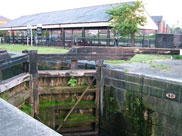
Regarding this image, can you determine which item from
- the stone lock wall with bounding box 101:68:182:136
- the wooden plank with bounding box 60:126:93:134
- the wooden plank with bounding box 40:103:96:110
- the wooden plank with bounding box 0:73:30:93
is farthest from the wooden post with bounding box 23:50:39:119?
the stone lock wall with bounding box 101:68:182:136

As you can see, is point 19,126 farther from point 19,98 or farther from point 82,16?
point 82,16

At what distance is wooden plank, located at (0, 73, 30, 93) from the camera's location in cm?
547

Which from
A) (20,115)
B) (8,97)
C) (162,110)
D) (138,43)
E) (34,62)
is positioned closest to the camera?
(20,115)

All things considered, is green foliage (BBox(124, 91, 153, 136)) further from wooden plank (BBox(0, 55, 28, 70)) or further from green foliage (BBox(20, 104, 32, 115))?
wooden plank (BBox(0, 55, 28, 70))

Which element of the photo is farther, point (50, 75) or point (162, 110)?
point (50, 75)

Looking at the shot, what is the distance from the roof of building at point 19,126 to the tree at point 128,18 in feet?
55.8

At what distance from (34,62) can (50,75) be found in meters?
0.73

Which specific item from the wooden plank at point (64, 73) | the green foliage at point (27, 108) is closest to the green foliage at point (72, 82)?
the wooden plank at point (64, 73)

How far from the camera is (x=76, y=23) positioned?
Result: 67.6 feet

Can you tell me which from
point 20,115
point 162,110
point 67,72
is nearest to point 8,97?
point 67,72

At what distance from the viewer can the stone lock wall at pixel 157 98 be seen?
5.16 metres

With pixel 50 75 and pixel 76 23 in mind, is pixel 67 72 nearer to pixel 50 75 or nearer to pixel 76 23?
pixel 50 75

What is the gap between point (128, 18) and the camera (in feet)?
59.3

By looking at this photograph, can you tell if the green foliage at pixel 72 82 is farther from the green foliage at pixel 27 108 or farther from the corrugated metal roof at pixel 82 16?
the corrugated metal roof at pixel 82 16
